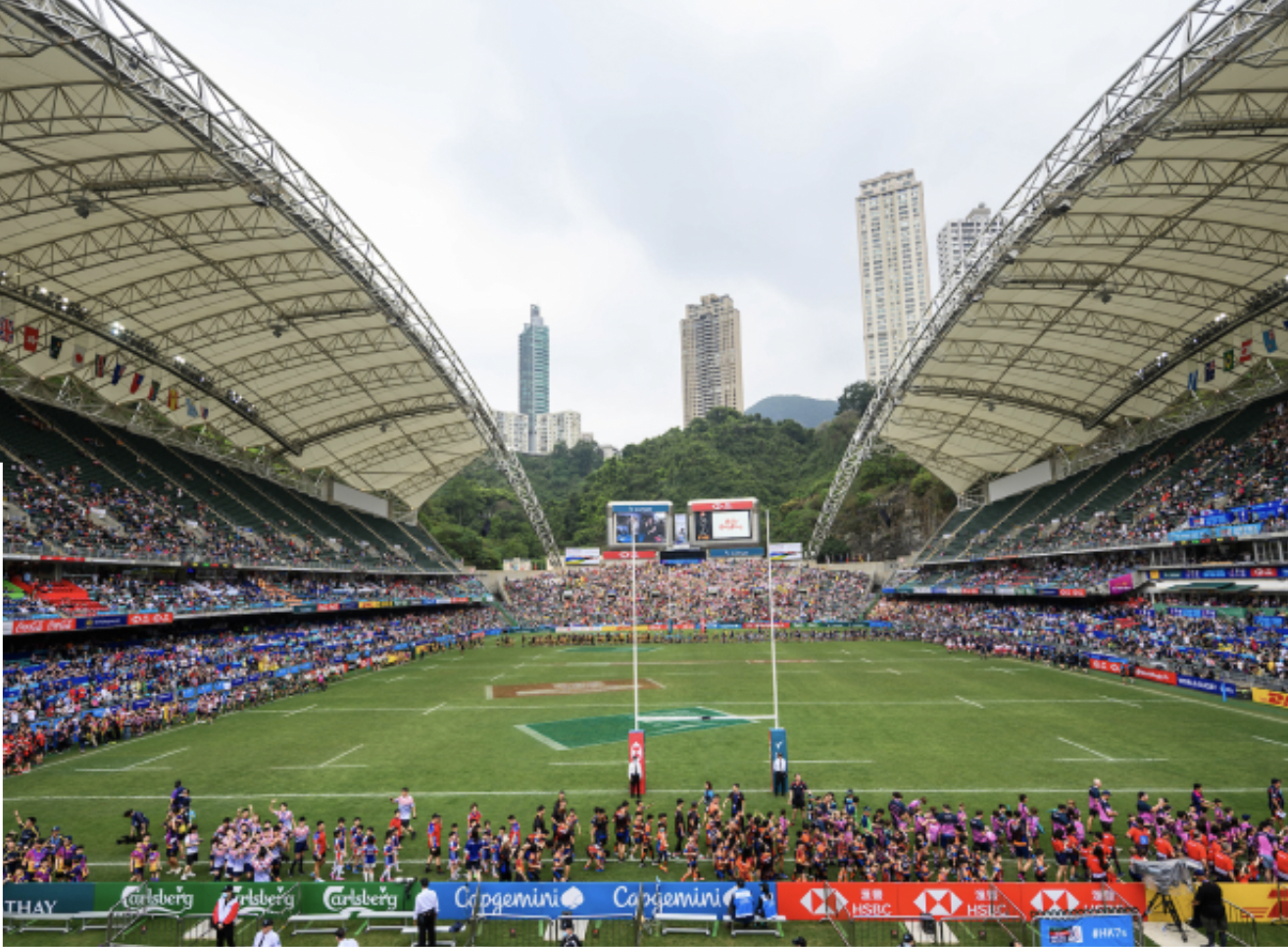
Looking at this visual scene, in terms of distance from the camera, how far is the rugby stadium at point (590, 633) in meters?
11.9

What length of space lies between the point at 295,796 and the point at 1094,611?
139 ft

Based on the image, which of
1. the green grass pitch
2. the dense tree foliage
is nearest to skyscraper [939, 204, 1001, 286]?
the dense tree foliage

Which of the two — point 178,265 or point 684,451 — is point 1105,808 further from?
point 684,451

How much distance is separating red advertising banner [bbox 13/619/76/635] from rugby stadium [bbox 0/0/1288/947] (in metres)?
0.24

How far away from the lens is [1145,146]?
23531mm

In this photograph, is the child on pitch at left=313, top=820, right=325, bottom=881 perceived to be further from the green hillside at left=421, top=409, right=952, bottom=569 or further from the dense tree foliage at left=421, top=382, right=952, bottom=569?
the dense tree foliage at left=421, top=382, right=952, bottom=569

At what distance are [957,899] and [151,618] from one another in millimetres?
32441

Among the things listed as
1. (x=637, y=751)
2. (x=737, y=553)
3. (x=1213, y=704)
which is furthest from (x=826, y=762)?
(x=737, y=553)

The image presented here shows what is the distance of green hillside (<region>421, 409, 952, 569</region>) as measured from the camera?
9188 cm

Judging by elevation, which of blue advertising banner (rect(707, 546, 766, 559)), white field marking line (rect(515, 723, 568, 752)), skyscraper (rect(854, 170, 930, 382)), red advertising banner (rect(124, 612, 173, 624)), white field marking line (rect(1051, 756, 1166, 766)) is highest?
skyscraper (rect(854, 170, 930, 382))

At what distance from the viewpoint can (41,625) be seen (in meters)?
25.0

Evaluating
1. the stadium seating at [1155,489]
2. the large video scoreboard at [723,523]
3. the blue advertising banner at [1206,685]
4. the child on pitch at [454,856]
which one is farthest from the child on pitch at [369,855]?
the large video scoreboard at [723,523]

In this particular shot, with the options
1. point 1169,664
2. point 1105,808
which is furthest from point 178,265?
point 1169,664

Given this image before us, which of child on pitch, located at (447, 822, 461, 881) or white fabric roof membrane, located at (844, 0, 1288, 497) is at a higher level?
white fabric roof membrane, located at (844, 0, 1288, 497)
